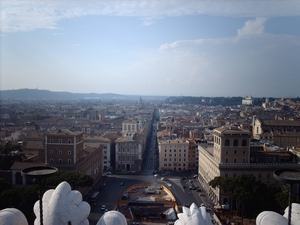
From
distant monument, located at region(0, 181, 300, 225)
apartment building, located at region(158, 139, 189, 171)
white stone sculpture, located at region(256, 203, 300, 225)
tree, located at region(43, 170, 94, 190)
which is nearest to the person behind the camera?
distant monument, located at region(0, 181, 300, 225)

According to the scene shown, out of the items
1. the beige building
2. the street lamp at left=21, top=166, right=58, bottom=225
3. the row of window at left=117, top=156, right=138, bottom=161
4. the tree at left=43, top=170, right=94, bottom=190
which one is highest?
the street lamp at left=21, top=166, right=58, bottom=225

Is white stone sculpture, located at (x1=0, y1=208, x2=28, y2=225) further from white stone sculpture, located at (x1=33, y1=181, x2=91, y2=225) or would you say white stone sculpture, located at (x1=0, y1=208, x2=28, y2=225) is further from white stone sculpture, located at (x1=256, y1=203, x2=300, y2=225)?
white stone sculpture, located at (x1=256, y1=203, x2=300, y2=225)

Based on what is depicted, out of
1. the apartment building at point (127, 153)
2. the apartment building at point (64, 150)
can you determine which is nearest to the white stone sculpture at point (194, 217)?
the apartment building at point (64, 150)

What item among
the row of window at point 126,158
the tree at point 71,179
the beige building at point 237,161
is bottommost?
the row of window at point 126,158

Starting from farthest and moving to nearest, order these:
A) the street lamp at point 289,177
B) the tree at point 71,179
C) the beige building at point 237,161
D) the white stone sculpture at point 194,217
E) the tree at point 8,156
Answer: the tree at point 8,156
the beige building at point 237,161
the tree at point 71,179
the white stone sculpture at point 194,217
the street lamp at point 289,177

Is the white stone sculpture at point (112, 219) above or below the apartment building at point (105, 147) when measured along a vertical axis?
above

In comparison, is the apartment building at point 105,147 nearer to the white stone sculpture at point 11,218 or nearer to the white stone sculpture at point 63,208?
the white stone sculpture at point 63,208

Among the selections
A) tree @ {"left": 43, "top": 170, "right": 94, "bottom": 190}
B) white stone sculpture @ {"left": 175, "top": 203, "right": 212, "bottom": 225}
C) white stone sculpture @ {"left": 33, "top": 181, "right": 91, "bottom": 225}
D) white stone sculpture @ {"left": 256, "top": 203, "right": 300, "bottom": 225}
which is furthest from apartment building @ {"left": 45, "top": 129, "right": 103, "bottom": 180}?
white stone sculpture @ {"left": 256, "top": 203, "right": 300, "bottom": 225}
